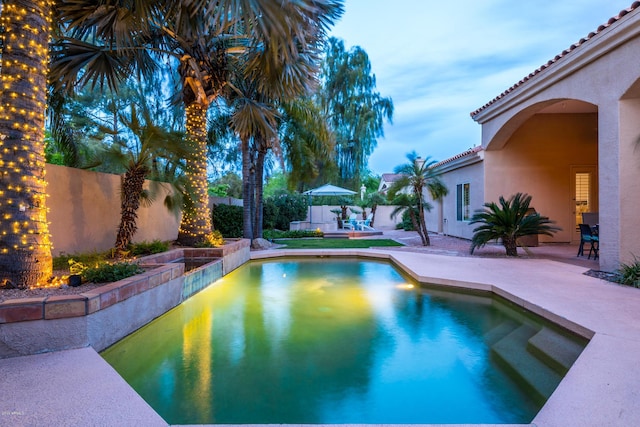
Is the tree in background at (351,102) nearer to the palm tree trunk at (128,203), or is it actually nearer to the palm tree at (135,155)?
the palm tree at (135,155)

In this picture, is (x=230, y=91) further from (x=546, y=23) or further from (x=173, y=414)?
(x=546, y=23)

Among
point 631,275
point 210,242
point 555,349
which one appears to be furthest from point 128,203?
point 631,275

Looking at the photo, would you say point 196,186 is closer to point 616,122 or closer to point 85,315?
point 85,315

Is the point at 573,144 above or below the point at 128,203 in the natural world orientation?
above

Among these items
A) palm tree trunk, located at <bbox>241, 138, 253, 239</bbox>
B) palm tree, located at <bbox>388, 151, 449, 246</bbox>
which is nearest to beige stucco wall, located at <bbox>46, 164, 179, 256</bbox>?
palm tree trunk, located at <bbox>241, 138, 253, 239</bbox>

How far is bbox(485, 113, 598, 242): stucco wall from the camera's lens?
1274 centimetres

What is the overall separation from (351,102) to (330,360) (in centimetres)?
2308

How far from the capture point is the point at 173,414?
2.86 meters

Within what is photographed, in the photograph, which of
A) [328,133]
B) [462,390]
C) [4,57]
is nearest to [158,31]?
[4,57]

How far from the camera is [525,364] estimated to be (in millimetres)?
3770

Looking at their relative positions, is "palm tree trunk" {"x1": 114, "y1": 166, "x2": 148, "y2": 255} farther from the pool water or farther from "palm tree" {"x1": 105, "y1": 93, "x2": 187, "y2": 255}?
the pool water

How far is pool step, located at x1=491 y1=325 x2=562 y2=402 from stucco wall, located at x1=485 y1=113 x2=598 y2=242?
9.09 m

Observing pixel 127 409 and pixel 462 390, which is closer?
pixel 127 409

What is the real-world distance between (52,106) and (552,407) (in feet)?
33.2
